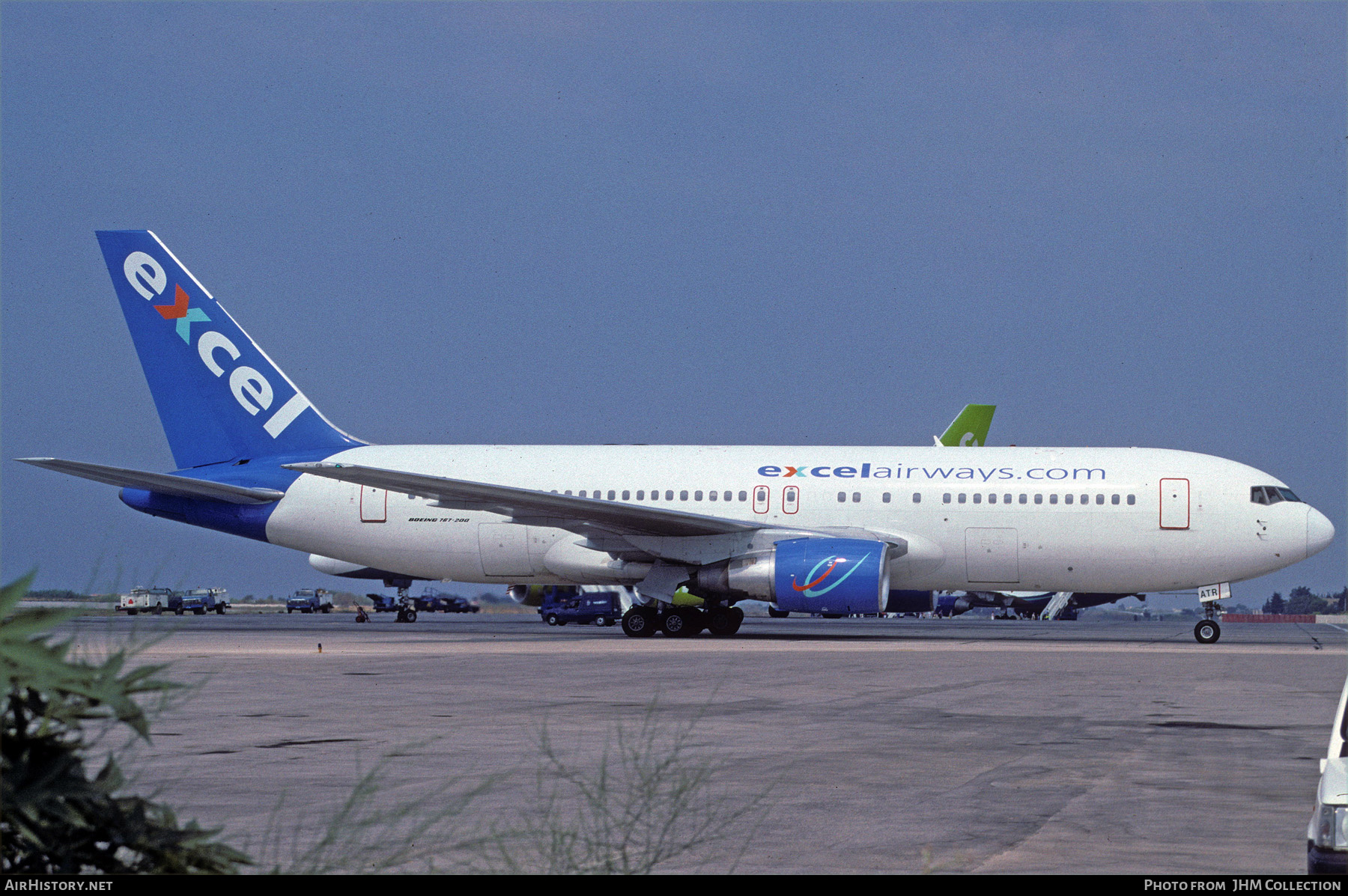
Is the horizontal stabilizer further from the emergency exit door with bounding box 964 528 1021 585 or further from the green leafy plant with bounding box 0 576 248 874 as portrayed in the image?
the green leafy plant with bounding box 0 576 248 874

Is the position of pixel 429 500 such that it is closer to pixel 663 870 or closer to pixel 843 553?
pixel 843 553

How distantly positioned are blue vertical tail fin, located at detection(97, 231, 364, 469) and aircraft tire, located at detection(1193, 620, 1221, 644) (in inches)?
698

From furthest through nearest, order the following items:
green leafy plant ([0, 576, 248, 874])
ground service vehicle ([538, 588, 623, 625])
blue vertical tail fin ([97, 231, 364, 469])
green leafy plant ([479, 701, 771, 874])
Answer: ground service vehicle ([538, 588, 623, 625]), blue vertical tail fin ([97, 231, 364, 469]), green leafy plant ([479, 701, 771, 874]), green leafy plant ([0, 576, 248, 874])

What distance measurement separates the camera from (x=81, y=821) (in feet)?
9.57

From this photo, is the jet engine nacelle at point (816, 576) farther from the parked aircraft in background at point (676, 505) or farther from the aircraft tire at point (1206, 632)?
the aircraft tire at point (1206, 632)

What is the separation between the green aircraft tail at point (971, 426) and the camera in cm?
4775

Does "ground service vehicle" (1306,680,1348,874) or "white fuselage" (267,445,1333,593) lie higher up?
"white fuselage" (267,445,1333,593)

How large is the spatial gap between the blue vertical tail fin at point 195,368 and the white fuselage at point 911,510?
66.8 inches

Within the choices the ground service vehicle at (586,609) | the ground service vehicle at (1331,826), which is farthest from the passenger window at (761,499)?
the ground service vehicle at (1331,826)

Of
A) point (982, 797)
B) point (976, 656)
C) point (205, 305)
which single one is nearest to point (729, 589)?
point (976, 656)

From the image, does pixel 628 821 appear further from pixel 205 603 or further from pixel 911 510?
pixel 205 603

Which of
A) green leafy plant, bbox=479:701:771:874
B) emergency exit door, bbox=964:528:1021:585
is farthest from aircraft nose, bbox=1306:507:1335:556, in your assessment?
green leafy plant, bbox=479:701:771:874

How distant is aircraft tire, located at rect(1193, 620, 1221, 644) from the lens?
2684cm

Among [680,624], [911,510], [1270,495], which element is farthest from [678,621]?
[1270,495]
